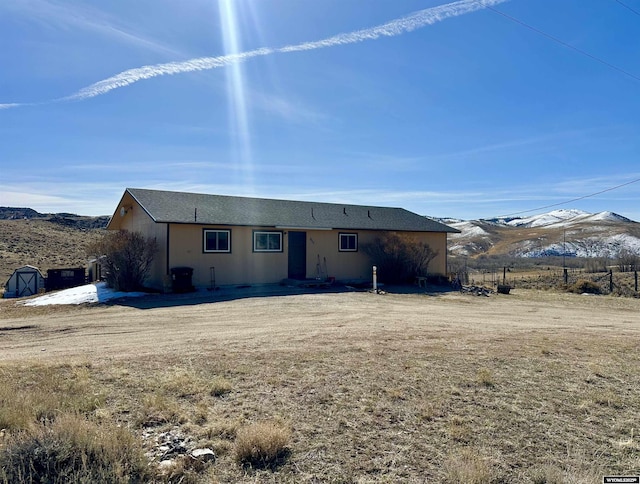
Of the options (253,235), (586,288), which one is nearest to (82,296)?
(253,235)

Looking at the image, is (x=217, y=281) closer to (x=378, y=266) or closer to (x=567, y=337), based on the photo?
(x=378, y=266)

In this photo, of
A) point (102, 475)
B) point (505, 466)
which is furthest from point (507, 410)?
point (102, 475)

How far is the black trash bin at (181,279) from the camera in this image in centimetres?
1712

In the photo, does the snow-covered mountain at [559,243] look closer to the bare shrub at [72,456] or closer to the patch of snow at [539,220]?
the patch of snow at [539,220]

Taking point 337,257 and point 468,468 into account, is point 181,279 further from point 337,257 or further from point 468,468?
point 468,468

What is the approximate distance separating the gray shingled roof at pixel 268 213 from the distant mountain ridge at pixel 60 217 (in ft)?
153

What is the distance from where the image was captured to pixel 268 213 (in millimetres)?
21047

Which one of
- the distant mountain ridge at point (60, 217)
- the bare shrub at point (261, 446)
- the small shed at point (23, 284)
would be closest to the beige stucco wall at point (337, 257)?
the small shed at point (23, 284)

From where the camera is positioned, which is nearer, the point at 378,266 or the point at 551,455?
the point at 551,455

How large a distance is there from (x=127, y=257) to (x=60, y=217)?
60.2m

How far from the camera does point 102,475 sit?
2967 mm

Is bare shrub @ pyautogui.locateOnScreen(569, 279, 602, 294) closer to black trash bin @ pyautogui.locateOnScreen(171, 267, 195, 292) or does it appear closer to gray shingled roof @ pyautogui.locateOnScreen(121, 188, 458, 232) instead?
gray shingled roof @ pyautogui.locateOnScreen(121, 188, 458, 232)

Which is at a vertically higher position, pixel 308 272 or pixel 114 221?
pixel 114 221

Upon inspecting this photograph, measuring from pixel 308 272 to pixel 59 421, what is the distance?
57.7ft
